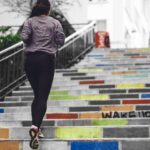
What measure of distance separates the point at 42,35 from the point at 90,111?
219 centimetres

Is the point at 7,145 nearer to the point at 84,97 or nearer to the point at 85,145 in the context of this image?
the point at 85,145

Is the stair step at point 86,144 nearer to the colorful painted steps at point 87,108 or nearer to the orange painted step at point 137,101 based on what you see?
the colorful painted steps at point 87,108

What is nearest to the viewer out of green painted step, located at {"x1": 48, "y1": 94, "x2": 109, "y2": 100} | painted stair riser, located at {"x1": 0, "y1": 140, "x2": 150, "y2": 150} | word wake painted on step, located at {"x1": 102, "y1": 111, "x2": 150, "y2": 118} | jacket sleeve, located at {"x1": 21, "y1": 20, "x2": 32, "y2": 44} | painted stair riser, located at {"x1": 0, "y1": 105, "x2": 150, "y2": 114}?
painted stair riser, located at {"x1": 0, "y1": 140, "x2": 150, "y2": 150}

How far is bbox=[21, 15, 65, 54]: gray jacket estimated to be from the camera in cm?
652

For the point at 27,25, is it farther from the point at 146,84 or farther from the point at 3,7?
the point at 3,7

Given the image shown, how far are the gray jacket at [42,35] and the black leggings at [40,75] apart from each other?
9 cm

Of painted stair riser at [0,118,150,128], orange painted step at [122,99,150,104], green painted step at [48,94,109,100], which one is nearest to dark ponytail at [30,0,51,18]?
painted stair riser at [0,118,150,128]

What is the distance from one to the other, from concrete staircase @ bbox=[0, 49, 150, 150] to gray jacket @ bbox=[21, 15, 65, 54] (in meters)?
0.98

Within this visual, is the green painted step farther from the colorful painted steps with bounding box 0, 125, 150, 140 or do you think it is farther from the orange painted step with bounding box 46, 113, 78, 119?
the colorful painted steps with bounding box 0, 125, 150, 140

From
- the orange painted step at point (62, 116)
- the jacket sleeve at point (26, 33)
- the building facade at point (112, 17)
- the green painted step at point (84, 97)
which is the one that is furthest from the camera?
the building facade at point (112, 17)

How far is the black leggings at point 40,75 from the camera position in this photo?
629 cm

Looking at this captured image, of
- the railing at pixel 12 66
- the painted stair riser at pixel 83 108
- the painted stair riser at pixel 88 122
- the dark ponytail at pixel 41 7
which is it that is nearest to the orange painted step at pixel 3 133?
the painted stair riser at pixel 88 122

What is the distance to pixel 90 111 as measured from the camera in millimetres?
8438

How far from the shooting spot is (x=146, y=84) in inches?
404
